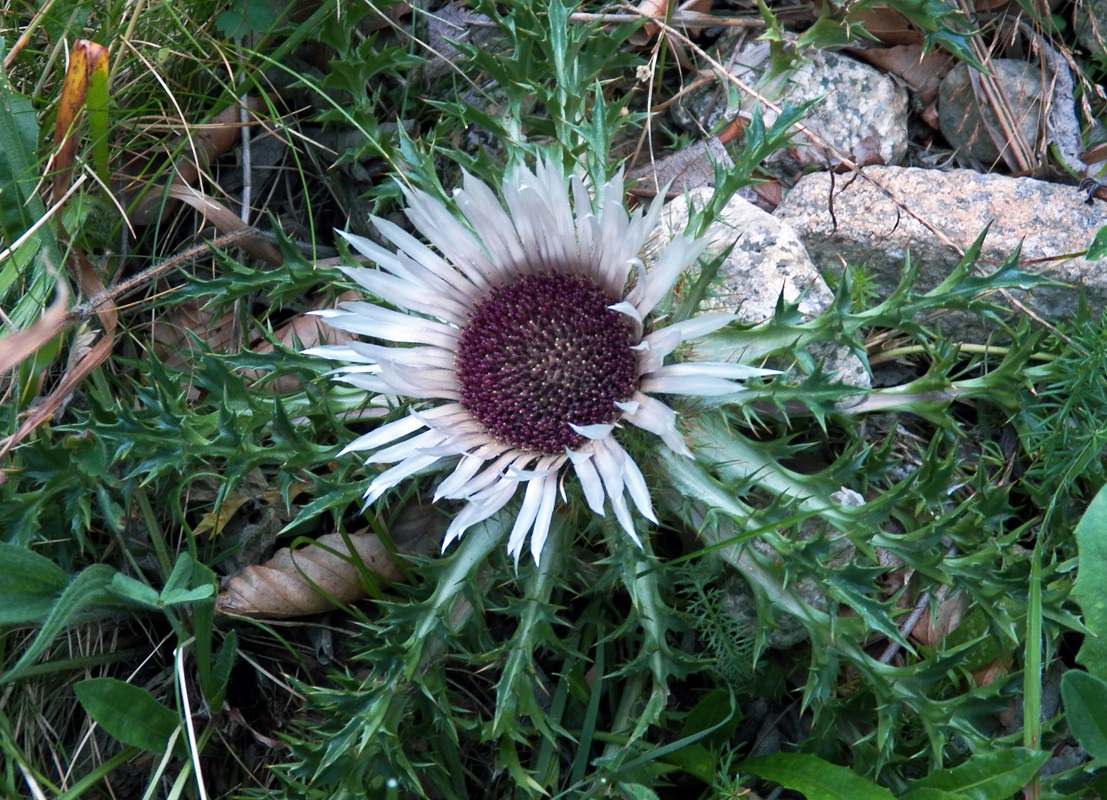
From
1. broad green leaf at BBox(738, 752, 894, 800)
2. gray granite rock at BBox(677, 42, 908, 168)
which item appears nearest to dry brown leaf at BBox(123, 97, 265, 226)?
gray granite rock at BBox(677, 42, 908, 168)

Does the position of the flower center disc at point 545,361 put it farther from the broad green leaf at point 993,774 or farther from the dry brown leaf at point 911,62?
the dry brown leaf at point 911,62

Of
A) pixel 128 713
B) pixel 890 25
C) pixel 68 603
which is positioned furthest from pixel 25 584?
pixel 890 25

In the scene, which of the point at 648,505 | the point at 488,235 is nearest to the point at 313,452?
the point at 488,235

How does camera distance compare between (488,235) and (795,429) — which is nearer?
(488,235)

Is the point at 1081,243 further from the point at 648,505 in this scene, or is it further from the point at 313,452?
the point at 313,452

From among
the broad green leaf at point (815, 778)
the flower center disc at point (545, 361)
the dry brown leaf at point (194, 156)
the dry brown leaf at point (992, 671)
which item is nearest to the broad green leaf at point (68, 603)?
the flower center disc at point (545, 361)

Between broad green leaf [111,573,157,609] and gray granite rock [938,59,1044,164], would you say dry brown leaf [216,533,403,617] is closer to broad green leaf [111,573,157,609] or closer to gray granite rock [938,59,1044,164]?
broad green leaf [111,573,157,609]

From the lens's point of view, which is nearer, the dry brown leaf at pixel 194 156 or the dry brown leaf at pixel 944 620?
the dry brown leaf at pixel 944 620
